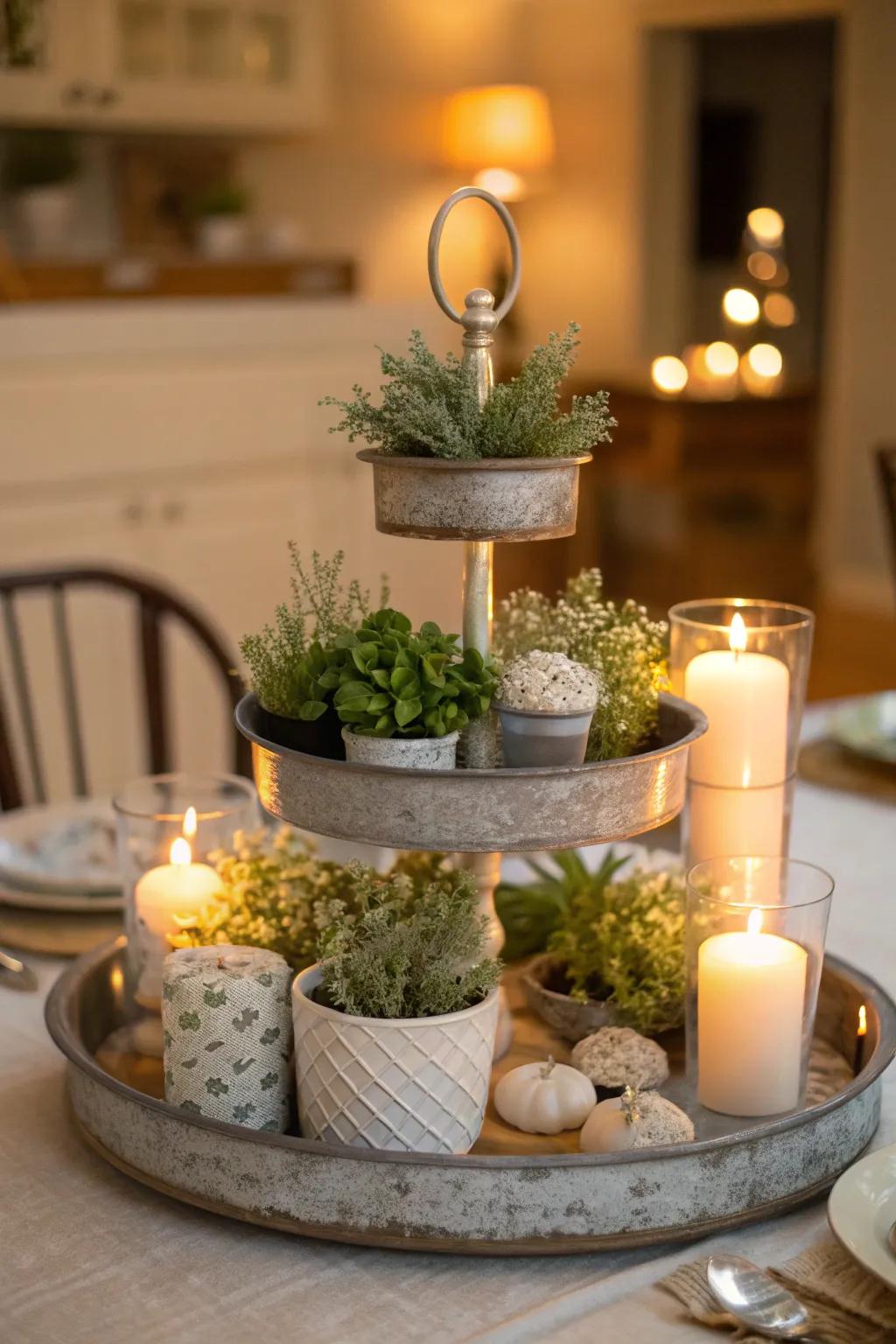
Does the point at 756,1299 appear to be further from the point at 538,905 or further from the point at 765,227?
the point at 765,227

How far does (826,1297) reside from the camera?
0.72 meters

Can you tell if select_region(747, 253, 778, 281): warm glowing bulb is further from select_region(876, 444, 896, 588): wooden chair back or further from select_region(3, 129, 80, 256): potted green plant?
select_region(876, 444, 896, 588): wooden chair back

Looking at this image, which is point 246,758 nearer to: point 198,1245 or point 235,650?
point 198,1245

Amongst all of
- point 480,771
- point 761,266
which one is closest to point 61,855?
point 480,771

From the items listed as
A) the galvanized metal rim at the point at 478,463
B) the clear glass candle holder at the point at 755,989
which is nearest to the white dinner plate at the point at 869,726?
the clear glass candle holder at the point at 755,989

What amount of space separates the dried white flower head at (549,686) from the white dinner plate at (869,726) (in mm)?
847

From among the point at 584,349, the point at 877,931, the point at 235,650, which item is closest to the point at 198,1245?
the point at 877,931

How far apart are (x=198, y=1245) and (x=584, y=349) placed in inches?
235

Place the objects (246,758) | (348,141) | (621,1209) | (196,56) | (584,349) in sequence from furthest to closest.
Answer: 1. (584,349)
2. (348,141)
3. (196,56)
4. (246,758)
5. (621,1209)

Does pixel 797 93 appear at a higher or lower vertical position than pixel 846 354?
higher

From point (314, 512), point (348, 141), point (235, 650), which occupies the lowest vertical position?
point (235, 650)

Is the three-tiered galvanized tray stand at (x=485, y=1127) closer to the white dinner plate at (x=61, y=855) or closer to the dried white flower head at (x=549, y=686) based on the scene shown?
the dried white flower head at (x=549, y=686)

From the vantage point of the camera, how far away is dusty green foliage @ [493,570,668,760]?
88 centimetres

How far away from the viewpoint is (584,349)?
21.3 feet
